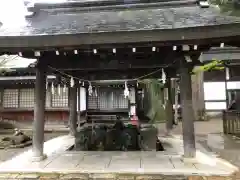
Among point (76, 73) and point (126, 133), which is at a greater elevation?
point (76, 73)

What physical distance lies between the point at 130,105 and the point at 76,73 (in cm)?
903

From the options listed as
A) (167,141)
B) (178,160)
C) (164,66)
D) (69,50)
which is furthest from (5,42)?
(167,141)

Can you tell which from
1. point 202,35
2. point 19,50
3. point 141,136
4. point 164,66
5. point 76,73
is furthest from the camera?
point 141,136

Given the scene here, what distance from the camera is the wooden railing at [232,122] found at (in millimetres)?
11172

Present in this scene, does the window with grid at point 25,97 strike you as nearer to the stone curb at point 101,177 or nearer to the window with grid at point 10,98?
the window with grid at point 10,98

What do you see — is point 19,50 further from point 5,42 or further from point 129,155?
point 129,155

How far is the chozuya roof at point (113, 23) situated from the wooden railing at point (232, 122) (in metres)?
5.74

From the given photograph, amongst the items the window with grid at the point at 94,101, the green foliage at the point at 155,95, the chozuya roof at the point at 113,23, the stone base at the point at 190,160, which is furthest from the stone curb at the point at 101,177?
the window with grid at the point at 94,101

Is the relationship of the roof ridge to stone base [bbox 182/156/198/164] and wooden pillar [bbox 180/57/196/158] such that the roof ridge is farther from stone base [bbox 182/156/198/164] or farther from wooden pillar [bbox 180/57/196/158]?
stone base [bbox 182/156/198/164]

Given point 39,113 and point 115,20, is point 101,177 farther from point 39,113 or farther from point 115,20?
point 115,20

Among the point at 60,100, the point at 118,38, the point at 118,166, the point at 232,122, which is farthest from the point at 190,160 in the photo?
the point at 60,100

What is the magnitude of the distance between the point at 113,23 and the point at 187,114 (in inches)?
119

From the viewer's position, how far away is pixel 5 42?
5.68 m

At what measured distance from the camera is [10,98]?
57.6 feet
